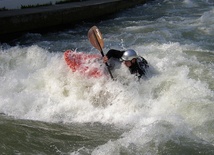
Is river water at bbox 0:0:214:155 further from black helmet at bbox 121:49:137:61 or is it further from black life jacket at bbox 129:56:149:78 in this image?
black helmet at bbox 121:49:137:61

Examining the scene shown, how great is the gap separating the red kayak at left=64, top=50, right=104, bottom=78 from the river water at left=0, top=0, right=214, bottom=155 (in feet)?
0.42

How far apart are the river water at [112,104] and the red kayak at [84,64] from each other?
13 cm

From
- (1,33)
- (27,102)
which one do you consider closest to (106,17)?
(1,33)

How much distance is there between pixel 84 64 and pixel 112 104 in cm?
107

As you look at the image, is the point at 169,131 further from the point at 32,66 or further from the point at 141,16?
the point at 141,16

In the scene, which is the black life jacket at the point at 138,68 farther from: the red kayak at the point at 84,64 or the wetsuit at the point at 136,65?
the red kayak at the point at 84,64

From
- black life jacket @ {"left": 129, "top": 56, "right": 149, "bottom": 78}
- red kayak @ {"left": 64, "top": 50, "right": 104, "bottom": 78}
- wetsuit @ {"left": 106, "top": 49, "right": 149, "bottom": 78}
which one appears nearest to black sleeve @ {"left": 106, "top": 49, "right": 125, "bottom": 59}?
wetsuit @ {"left": 106, "top": 49, "right": 149, "bottom": 78}

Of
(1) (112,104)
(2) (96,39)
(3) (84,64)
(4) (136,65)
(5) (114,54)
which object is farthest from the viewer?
(2) (96,39)

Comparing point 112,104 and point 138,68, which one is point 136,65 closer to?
point 138,68

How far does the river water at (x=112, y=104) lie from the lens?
4781 mm

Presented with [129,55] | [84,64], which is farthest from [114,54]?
[84,64]

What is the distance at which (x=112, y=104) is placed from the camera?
6.05 meters

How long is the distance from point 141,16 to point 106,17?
4.17 ft

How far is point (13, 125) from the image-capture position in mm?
5391
